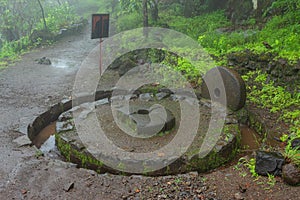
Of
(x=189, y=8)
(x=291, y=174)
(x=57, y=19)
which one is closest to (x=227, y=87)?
(x=291, y=174)

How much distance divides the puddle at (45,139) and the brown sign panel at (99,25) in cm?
333

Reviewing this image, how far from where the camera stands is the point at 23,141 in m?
6.43

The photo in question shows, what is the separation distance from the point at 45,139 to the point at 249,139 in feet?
15.7

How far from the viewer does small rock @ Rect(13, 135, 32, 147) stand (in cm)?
631

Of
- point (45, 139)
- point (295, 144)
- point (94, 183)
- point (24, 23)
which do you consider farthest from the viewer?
point (24, 23)

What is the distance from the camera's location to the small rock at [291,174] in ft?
14.5

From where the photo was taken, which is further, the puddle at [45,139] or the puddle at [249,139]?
the puddle at [45,139]

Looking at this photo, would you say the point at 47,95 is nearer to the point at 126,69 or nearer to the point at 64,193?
the point at 126,69

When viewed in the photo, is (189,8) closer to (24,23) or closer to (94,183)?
(24,23)

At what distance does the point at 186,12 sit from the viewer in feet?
53.7

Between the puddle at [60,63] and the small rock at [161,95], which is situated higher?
the small rock at [161,95]

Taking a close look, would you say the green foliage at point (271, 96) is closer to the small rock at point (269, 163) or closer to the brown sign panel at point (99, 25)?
the small rock at point (269, 163)

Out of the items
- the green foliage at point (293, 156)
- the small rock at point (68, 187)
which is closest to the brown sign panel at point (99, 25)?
the small rock at point (68, 187)

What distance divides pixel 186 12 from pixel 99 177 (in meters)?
13.1
